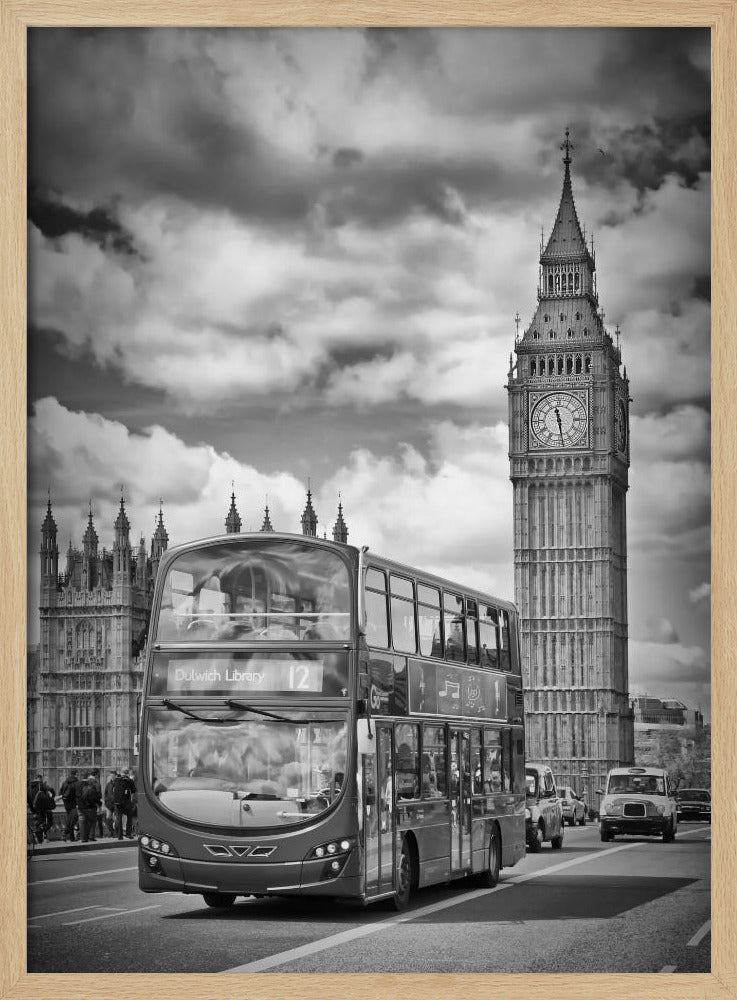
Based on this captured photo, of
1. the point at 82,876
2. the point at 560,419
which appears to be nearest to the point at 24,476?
the point at 82,876

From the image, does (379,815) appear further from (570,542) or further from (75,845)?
(570,542)

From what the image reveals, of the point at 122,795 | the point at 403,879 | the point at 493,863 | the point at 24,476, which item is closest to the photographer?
the point at 24,476

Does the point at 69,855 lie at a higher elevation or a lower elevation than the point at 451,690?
lower

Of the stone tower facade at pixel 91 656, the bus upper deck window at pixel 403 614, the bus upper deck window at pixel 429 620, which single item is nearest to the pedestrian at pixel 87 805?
the bus upper deck window at pixel 429 620

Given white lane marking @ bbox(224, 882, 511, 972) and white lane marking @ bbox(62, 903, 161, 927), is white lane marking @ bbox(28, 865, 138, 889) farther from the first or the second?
white lane marking @ bbox(224, 882, 511, 972)

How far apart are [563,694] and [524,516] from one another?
8.29 metres

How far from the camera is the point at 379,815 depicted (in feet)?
45.9

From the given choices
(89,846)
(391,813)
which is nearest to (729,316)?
(391,813)

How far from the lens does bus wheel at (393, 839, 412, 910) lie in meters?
14.6

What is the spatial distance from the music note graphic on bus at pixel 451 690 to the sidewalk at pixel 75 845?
9.49 m

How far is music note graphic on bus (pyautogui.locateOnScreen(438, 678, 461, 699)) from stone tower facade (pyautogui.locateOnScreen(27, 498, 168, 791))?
48927mm

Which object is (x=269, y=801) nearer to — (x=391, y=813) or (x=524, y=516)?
(x=391, y=813)

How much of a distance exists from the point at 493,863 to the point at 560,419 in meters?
63.2

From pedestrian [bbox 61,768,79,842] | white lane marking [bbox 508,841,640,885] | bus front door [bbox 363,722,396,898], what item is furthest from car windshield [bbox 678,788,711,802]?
bus front door [bbox 363,722,396,898]
